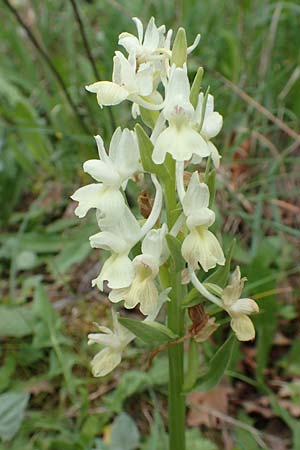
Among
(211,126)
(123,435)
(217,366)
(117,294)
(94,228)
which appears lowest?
(123,435)

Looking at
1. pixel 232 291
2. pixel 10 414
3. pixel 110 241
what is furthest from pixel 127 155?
pixel 10 414

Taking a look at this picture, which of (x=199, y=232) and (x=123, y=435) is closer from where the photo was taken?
(x=199, y=232)

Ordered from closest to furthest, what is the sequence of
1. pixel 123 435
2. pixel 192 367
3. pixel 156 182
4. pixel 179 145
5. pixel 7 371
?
pixel 179 145 → pixel 156 182 → pixel 192 367 → pixel 123 435 → pixel 7 371

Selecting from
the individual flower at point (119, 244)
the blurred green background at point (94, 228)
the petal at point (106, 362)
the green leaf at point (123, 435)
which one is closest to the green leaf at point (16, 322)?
the blurred green background at point (94, 228)

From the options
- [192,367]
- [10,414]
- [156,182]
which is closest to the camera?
[156,182]

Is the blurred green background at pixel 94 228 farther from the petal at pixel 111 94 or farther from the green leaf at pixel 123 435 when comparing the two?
the petal at pixel 111 94

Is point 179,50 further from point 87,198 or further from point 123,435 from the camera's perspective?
point 123,435
